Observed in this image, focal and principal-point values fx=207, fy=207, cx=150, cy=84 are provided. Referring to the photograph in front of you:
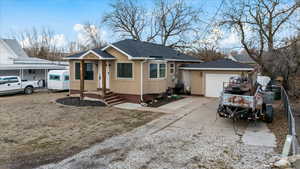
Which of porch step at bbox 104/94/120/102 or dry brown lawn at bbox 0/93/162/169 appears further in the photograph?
porch step at bbox 104/94/120/102

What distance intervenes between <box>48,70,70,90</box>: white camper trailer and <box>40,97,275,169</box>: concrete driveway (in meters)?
12.9

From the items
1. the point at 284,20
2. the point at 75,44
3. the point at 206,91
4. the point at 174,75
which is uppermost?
the point at 75,44

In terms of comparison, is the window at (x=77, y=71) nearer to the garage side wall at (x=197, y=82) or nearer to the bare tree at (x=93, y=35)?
the garage side wall at (x=197, y=82)

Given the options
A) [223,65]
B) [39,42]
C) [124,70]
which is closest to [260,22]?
[223,65]

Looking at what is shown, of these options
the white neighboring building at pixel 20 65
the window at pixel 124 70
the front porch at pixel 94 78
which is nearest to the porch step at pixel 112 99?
the front porch at pixel 94 78

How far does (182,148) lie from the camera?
620cm

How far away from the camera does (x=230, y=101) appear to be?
8555mm

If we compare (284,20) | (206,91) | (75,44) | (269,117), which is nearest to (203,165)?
(269,117)

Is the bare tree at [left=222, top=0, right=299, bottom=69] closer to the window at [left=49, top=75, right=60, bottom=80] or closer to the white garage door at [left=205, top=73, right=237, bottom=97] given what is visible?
the white garage door at [left=205, top=73, right=237, bottom=97]

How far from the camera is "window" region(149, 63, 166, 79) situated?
14.1 m

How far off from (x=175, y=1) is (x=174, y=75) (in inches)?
590

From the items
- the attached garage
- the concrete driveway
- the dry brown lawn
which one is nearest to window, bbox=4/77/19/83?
the dry brown lawn

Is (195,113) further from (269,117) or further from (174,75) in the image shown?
(174,75)

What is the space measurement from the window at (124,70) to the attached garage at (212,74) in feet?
18.4
